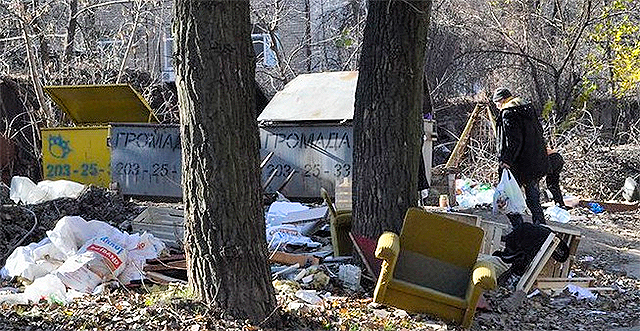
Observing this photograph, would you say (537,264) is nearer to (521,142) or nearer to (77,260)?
(521,142)

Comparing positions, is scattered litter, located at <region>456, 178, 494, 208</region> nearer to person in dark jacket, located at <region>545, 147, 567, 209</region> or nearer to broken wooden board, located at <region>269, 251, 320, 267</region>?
person in dark jacket, located at <region>545, 147, 567, 209</region>

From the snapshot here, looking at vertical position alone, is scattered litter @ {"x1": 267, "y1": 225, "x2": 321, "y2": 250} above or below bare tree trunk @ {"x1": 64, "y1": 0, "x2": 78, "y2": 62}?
below

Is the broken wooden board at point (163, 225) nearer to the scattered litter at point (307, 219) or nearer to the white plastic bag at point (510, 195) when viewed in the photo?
the scattered litter at point (307, 219)

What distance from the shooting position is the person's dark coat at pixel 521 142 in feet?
31.0

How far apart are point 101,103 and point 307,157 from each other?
3.70 m

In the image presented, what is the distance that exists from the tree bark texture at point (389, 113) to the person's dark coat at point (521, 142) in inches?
99.0

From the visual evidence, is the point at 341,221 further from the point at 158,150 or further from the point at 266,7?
the point at 266,7

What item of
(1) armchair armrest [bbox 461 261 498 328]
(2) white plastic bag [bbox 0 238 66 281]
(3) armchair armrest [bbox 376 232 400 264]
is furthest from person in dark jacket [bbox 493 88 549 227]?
(2) white plastic bag [bbox 0 238 66 281]

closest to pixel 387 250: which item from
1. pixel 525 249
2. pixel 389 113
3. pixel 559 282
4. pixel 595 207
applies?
pixel 389 113

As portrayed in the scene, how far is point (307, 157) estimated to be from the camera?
1146cm

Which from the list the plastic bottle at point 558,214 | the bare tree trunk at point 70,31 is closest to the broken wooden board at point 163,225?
the plastic bottle at point 558,214

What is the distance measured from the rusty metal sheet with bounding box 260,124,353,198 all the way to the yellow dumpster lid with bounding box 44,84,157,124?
7.79 ft

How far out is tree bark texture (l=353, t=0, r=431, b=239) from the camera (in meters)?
7.06

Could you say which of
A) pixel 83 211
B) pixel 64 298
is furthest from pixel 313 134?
pixel 64 298
